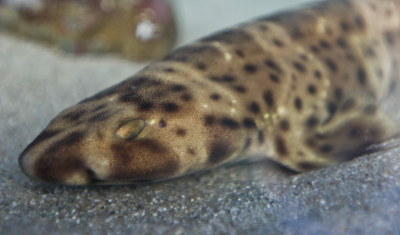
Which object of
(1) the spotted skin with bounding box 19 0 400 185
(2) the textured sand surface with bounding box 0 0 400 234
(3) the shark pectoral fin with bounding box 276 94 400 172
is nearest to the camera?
(2) the textured sand surface with bounding box 0 0 400 234

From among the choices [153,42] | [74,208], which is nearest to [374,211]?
[74,208]

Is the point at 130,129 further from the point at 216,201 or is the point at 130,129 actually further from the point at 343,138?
the point at 343,138

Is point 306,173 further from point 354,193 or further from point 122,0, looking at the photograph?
point 122,0

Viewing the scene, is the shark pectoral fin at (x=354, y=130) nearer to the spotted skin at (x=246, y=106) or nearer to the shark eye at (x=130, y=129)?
the spotted skin at (x=246, y=106)

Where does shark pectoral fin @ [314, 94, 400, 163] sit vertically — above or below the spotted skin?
below

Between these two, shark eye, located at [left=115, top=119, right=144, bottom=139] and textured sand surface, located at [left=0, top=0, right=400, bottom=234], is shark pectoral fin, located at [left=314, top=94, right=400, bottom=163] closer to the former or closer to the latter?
textured sand surface, located at [left=0, top=0, right=400, bottom=234]

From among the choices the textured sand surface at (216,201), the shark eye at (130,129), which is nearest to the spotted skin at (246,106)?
the shark eye at (130,129)

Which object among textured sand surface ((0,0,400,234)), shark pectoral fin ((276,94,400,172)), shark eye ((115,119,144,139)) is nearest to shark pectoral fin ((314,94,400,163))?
shark pectoral fin ((276,94,400,172))

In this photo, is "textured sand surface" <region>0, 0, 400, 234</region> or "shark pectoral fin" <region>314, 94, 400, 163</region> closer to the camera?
"textured sand surface" <region>0, 0, 400, 234</region>
